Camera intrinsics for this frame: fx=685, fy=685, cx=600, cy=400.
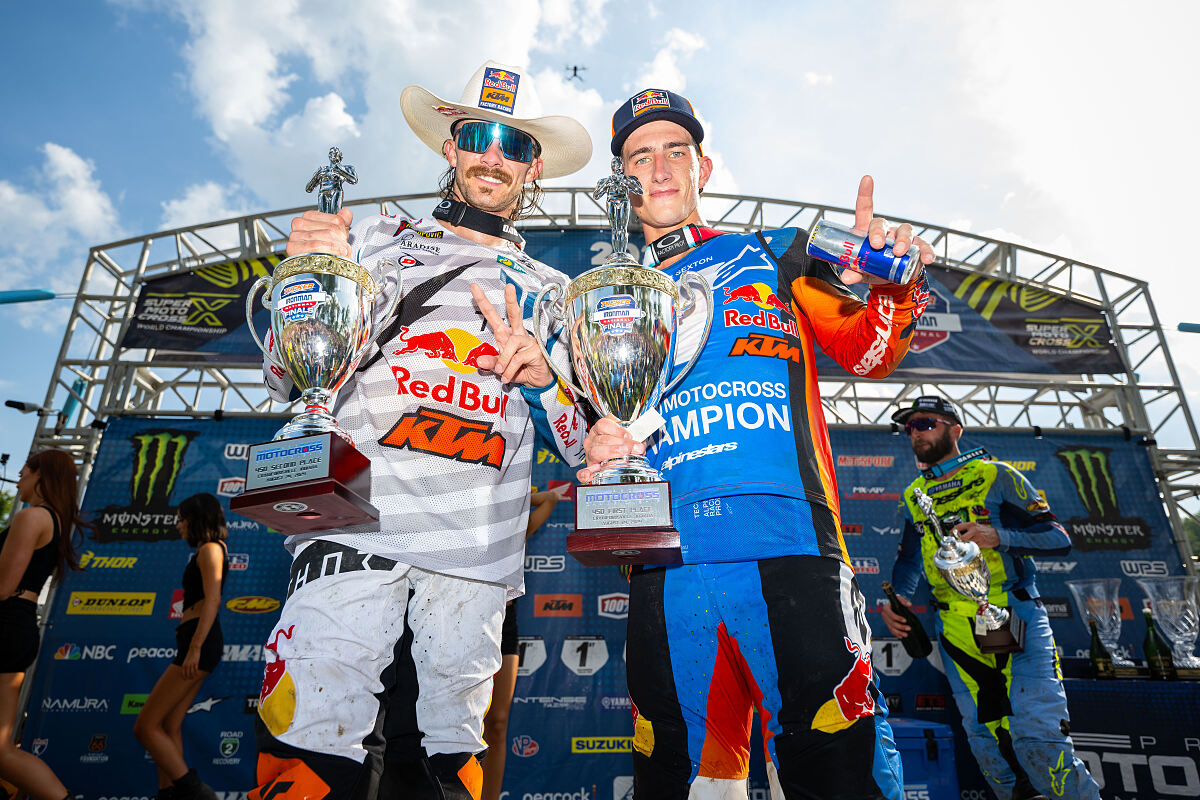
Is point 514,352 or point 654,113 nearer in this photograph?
point 514,352

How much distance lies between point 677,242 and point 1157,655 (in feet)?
16.2

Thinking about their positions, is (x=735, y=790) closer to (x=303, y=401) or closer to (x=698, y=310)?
(x=698, y=310)

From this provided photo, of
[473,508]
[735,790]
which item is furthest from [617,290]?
[735,790]

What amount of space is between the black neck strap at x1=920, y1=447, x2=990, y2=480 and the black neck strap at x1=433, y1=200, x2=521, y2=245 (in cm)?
358

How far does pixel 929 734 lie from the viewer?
3836 mm

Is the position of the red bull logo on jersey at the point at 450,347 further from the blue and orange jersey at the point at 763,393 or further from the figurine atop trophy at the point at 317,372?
the blue and orange jersey at the point at 763,393

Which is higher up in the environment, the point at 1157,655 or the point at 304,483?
the point at 304,483

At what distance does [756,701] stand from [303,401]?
106 cm

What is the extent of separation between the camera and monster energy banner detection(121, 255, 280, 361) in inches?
256

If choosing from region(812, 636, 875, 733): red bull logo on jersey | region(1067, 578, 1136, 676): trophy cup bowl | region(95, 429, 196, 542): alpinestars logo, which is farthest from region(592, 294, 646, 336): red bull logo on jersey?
region(95, 429, 196, 542): alpinestars logo

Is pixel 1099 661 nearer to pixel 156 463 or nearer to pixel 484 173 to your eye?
pixel 484 173

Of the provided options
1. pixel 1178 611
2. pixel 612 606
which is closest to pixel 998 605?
pixel 1178 611

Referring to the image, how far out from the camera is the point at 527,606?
18.4ft

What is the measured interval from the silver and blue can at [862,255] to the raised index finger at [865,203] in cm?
6
